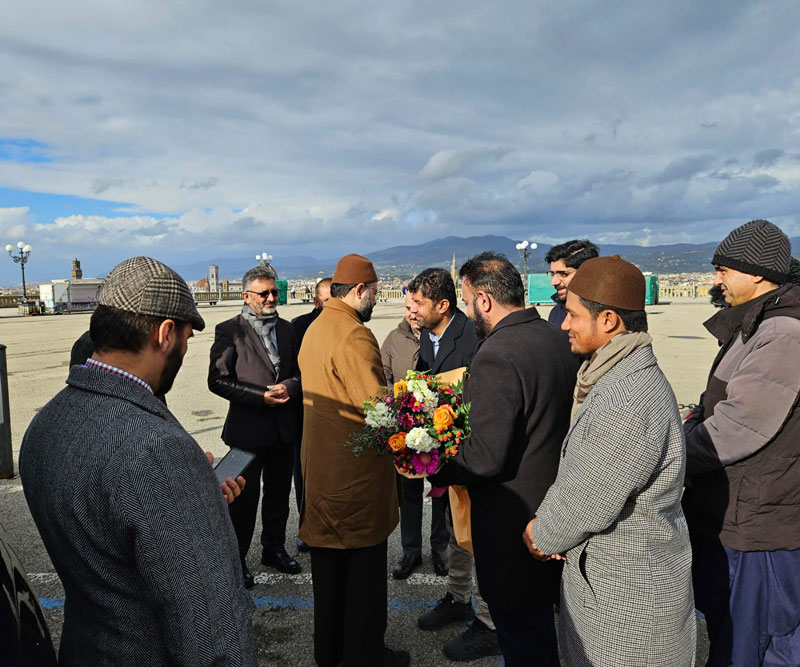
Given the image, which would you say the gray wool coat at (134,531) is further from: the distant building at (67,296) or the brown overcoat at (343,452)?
the distant building at (67,296)

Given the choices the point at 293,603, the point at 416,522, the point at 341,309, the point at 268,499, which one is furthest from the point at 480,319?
the point at 268,499

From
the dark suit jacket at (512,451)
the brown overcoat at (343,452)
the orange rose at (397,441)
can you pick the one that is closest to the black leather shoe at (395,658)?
the brown overcoat at (343,452)

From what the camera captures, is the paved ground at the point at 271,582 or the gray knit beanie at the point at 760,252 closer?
the gray knit beanie at the point at 760,252

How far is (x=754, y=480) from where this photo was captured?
242 centimetres

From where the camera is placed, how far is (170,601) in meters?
1.26

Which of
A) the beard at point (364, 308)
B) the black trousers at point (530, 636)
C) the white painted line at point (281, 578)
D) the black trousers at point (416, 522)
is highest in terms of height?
the beard at point (364, 308)

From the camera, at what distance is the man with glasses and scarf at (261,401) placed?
4.09 meters

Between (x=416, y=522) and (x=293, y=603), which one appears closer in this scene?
(x=293, y=603)

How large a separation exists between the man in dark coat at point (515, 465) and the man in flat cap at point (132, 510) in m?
1.24

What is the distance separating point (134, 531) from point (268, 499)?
10.8 feet

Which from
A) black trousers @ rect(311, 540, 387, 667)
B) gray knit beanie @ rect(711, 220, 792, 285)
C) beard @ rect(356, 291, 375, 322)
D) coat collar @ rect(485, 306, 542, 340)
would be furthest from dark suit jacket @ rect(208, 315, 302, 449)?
gray knit beanie @ rect(711, 220, 792, 285)

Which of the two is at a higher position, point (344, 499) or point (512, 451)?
point (512, 451)

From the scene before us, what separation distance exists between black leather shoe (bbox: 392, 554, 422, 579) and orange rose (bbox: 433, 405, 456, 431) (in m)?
2.15

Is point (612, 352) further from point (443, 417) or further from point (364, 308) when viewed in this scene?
point (364, 308)
